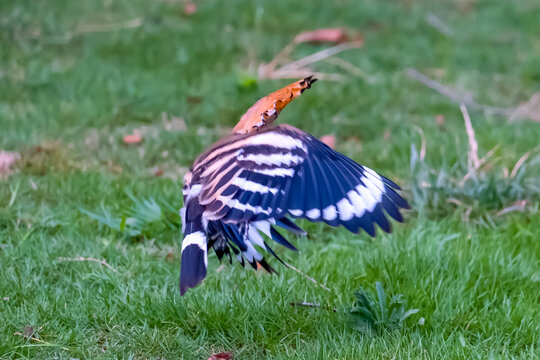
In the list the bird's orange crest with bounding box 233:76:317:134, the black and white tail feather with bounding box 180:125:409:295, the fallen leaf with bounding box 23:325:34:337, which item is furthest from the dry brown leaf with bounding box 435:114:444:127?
the fallen leaf with bounding box 23:325:34:337

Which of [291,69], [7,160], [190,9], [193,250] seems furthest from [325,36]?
[193,250]

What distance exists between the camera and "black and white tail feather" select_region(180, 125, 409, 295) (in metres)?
2.30

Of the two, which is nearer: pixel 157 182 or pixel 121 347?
pixel 121 347

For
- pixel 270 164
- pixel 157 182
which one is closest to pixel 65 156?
pixel 157 182

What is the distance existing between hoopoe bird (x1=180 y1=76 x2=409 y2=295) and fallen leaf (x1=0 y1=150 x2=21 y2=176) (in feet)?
7.39

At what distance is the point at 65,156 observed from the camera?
4750 millimetres

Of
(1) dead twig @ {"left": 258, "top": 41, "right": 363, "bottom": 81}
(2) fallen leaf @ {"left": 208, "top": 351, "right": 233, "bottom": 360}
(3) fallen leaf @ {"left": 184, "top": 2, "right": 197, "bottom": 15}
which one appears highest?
(3) fallen leaf @ {"left": 184, "top": 2, "right": 197, "bottom": 15}

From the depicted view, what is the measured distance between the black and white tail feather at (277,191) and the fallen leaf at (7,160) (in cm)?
229

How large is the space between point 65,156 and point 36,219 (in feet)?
2.97

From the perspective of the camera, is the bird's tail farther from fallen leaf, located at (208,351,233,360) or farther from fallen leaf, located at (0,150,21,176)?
fallen leaf, located at (0,150,21,176)

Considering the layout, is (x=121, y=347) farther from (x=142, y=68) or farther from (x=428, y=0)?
(x=428, y=0)

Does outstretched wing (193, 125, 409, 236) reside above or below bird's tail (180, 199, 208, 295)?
above

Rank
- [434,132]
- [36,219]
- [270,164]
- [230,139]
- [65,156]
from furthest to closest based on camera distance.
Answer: [434,132], [65,156], [36,219], [230,139], [270,164]

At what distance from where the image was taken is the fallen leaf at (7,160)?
4.51m
